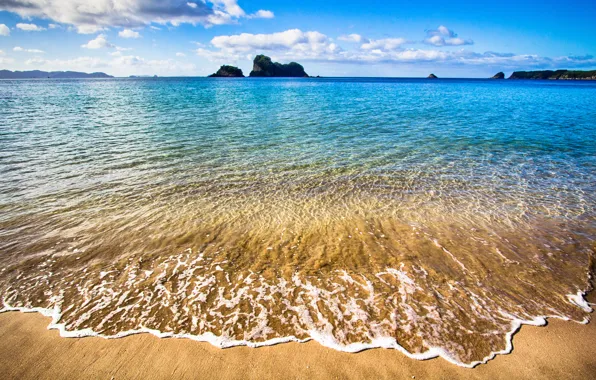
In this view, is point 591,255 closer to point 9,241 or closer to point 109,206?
point 109,206

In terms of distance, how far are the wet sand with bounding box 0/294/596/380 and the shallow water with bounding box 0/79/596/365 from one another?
24cm

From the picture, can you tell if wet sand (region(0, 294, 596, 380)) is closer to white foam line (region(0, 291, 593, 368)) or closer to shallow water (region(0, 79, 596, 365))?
white foam line (region(0, 291, 593, 368))

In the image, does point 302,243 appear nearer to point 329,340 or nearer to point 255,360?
point 329,340

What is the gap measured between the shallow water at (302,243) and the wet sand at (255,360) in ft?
0.80

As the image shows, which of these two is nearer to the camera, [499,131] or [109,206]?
[109,206]

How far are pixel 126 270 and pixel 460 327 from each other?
7.23m

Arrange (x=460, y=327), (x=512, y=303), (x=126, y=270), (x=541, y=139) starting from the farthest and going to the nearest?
1. (x=541, y=139)
2. (x=126, y=270)
3. (x=512, y=303)
4. (x=460, y=327)

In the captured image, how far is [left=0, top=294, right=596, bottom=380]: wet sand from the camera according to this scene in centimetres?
433

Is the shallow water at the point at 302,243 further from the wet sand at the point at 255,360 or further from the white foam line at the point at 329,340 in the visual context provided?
the wet sand at the point at 255,360

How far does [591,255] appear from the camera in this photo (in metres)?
7.21

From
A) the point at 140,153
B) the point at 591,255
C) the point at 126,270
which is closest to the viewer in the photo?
the point at 126,270

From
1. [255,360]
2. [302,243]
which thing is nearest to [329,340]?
[255,360]

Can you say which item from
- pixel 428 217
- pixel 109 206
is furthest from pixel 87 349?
pixel 428 217

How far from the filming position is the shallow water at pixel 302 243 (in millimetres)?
5344
